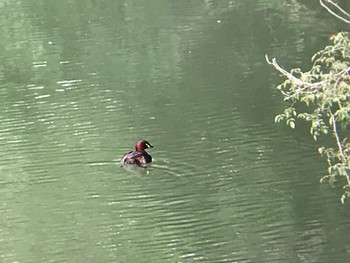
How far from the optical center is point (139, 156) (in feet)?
30.4

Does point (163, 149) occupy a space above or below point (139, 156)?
below

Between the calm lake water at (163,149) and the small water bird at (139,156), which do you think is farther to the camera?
the small water bird at (139,156)

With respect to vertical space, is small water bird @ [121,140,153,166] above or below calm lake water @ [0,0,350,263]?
above

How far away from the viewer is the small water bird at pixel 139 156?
9.28 metres

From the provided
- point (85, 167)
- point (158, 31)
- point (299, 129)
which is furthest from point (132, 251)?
point (158, 31)

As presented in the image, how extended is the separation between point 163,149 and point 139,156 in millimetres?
846

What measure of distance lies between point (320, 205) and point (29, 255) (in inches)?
Answer: 117

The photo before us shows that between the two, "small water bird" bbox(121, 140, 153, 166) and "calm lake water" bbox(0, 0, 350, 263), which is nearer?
"calm lake water" bbox(0, 0, 350, 263)

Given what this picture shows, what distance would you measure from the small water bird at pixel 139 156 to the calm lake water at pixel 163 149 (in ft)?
0.44

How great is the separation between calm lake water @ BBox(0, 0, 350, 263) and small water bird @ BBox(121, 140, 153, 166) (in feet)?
0.44

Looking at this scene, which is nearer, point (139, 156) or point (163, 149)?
point (139, 156)

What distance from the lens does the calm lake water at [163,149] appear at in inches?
311

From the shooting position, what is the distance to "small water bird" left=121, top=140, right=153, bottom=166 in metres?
9.28

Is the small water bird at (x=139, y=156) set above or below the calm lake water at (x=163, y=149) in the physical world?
above
